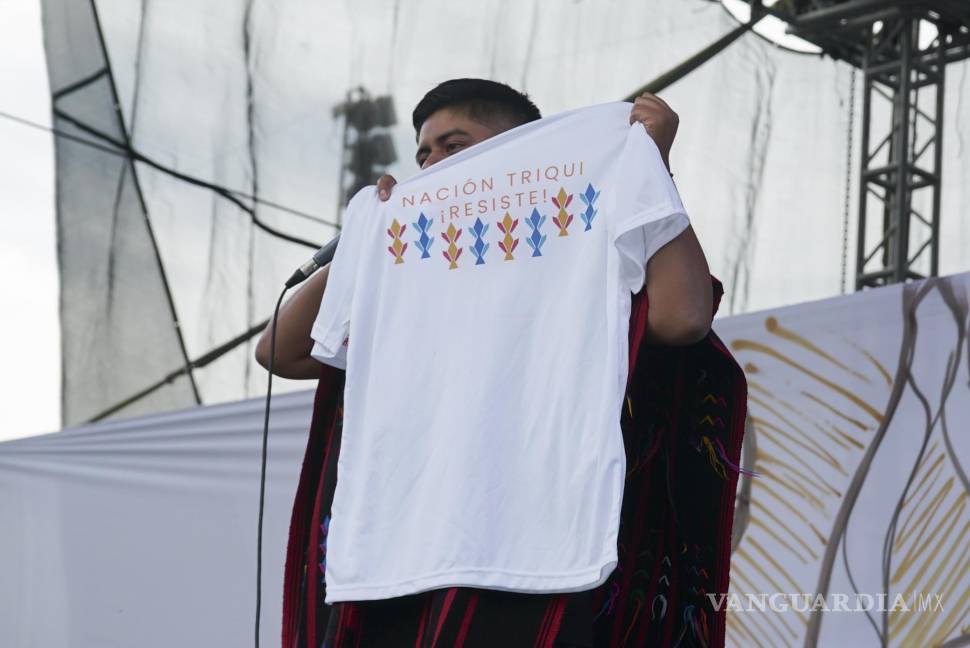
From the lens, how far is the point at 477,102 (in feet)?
6.01

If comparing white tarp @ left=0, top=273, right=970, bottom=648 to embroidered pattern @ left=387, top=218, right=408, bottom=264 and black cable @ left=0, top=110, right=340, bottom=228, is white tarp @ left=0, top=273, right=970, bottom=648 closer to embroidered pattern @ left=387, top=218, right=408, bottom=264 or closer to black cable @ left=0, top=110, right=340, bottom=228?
black cable @ left=0, top=110, right=340, bottom=228

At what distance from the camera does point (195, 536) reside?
3.28m

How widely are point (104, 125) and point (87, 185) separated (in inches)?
7.3

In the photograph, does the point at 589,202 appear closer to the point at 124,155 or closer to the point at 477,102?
the point at 477,102

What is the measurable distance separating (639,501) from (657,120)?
1.49ft

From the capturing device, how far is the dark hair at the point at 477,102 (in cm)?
182

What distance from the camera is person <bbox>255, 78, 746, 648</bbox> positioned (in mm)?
1424

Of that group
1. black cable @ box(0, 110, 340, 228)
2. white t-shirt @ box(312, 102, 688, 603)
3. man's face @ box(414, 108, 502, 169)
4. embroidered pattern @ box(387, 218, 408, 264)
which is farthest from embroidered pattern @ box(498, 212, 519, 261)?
black cable @ box(0, 110, 340, 228)

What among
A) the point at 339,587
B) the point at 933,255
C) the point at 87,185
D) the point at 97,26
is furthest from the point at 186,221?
the point at 339,587

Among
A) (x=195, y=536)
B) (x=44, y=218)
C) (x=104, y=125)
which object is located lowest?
(x=195, y=536)

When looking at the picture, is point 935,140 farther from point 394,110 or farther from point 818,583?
point 818,583

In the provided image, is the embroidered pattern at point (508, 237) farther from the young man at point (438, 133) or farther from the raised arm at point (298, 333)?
the raised arm at point (298, 333)

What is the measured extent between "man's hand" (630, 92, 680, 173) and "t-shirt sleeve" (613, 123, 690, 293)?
0.05 m

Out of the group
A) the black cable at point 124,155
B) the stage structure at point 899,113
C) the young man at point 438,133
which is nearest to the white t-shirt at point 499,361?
the young man at point 438,133
